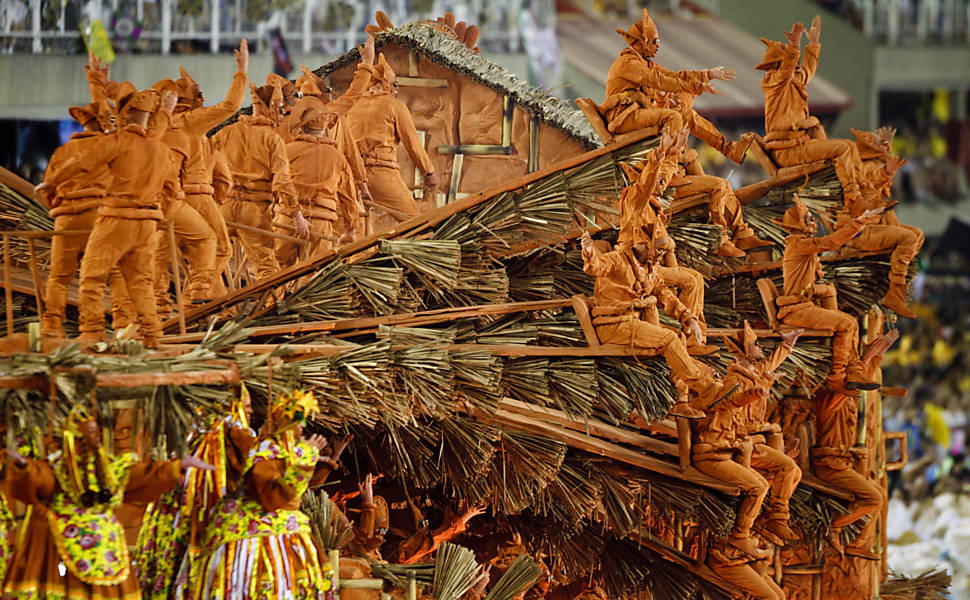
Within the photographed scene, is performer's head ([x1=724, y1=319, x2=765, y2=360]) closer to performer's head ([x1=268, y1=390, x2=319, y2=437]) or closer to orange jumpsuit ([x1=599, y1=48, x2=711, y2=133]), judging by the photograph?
orange jumpsuit ([x1=599, y1=48, x2=711, y2=133])

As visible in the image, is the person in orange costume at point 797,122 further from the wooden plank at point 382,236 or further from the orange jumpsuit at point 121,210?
the orange jumpsuit at point 121,210

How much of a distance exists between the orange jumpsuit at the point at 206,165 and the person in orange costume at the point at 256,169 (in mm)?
600

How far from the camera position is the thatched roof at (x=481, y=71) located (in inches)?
378

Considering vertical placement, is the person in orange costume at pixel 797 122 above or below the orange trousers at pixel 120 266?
above

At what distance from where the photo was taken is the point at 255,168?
888 centimetres

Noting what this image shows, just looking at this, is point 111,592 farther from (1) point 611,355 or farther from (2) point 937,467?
(2) point 937,467

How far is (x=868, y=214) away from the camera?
8.67 m

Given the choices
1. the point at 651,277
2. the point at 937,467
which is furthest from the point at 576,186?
the point at 937,467

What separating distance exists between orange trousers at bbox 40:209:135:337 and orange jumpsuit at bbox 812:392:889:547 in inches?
179

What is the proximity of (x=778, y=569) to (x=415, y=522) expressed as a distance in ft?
7.37

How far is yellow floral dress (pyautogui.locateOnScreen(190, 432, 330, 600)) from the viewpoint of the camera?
5434 mm

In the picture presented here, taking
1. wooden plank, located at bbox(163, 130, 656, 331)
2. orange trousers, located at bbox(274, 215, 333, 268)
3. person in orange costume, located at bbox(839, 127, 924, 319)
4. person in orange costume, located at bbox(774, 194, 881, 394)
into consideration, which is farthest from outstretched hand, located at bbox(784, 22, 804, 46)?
→ orange trousers, located at bbox(274, 215, 333, 268)

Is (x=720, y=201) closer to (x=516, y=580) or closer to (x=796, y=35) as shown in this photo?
(x=796, y=35)

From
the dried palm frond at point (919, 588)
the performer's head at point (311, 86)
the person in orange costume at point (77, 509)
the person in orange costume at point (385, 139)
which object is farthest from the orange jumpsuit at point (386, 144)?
the person in orange costume at point (77, 509)
